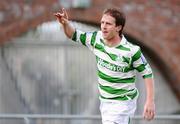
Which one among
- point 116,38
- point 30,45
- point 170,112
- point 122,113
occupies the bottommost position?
Result: point 170,112

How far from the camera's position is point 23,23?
528 inches

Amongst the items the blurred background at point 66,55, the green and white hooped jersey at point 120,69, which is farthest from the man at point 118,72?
the blurred background at point 66,55

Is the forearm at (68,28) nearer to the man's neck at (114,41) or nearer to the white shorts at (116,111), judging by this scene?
the man's neck at (114,41)

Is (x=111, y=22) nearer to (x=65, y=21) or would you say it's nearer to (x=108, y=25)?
(x=108, y=25)

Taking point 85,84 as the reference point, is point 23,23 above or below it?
above

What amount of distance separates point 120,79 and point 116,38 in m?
0.35

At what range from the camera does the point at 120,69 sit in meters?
6.86

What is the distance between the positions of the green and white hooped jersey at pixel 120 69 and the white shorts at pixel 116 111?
0.04m

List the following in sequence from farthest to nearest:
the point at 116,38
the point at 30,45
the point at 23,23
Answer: the point at 30,45 → the point at 23,23 → the point at 116,38

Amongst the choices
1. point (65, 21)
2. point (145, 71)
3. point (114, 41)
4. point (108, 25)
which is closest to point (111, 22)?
point (108, 25)

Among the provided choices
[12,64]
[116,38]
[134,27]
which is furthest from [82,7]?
[116,38]

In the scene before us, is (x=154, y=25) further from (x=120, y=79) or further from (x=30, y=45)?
(x=120, y=79)

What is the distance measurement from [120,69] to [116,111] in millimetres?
362

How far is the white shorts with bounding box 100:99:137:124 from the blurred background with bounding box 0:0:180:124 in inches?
263
